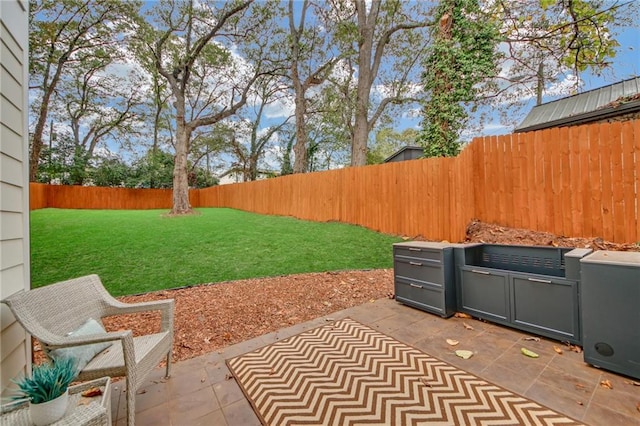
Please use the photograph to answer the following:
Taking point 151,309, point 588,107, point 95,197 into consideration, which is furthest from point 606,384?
point 95,197

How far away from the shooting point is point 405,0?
1060 centimetres

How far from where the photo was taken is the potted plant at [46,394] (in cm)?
110

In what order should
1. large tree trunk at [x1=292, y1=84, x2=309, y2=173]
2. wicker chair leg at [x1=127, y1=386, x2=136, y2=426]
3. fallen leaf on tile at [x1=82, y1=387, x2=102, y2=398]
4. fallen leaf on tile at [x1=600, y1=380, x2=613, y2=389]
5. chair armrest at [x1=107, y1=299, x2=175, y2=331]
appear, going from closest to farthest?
fallen leaf on tile at [x1=82, y1=387, x2=102, y2=398], wicker chair leg at [x1=127, y1=386, x2=136, y2=426], fallen leaf on tile at [x1=600, y1=380, x2=613, y2=389], chair armrest at [x1=107, y1=299, x2=175, y2=331], large tree trunk at [x1=292, y1=84, x2=309, y2=173]

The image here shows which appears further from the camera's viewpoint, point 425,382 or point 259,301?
point 259,301

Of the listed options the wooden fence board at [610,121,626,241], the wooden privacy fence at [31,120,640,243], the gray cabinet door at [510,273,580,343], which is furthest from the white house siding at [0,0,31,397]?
the wooden fence board at [610,121,626,241]

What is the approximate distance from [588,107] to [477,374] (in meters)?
8.76

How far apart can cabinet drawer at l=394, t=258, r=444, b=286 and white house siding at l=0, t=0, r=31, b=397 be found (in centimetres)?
335

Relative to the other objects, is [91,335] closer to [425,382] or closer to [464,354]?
[425,382]

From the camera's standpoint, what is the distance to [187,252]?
5.25 meters

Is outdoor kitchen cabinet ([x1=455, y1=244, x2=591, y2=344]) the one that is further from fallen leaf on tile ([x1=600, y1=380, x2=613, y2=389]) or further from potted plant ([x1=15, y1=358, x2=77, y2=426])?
potted plant ([x1=15, y1=358, x2=77, y2=426])

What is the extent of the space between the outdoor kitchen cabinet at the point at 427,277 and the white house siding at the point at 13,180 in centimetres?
333

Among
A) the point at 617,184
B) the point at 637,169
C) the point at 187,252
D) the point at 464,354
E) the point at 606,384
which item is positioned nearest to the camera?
the point at 606,384

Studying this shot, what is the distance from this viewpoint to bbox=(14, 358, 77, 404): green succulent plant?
3.63 feet

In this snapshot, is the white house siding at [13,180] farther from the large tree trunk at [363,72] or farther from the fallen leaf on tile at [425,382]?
the large tree trunk at [363,72]
